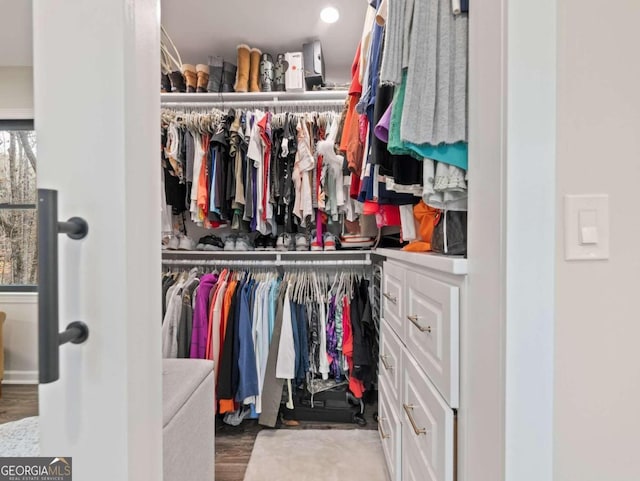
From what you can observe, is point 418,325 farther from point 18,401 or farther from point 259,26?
point 259,26

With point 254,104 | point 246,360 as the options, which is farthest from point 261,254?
point 254,104

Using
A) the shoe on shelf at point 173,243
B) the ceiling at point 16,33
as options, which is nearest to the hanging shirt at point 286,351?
the shoe on shelf at point 173,243

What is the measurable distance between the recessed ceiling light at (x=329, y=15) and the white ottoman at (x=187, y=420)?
202cm

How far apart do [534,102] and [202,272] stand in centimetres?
210

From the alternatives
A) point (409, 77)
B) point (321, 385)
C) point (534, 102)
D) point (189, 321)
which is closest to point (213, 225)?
point (189, 321)

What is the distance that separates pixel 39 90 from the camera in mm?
427

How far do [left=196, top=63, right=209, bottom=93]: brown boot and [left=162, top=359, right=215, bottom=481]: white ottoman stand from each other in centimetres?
183

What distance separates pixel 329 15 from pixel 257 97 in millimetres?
664

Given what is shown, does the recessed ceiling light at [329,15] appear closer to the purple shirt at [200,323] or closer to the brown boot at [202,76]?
the brown boot at [202,76]

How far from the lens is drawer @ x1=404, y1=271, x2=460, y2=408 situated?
0.70m

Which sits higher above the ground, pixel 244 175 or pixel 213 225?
pixel 244 175

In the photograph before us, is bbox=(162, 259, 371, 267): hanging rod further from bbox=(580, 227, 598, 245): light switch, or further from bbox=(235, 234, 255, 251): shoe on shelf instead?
bbox=(580, 227, 598, 245): light switch

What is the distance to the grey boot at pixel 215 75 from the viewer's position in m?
2.12

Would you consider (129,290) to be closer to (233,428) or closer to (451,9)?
(451,9)
